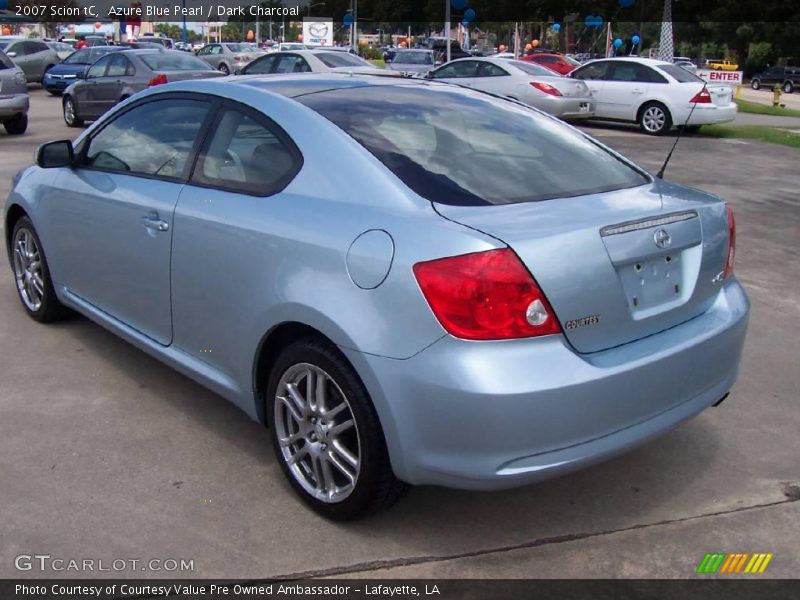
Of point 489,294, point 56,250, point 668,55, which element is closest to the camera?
point 489,294

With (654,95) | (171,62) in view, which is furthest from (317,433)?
(654,95)

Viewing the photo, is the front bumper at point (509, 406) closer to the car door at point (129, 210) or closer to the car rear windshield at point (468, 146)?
the car rear windshield at point (468, 146)

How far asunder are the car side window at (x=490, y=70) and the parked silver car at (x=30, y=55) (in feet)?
55.0

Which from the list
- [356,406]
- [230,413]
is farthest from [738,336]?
[230,413]

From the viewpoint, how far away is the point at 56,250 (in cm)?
484

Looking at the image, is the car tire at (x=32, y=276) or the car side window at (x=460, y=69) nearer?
the car tire at (x=32, y=276)

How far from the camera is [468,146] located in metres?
3.51

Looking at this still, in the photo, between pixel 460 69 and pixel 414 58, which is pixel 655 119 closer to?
pixel 460 69

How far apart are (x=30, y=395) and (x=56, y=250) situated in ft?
3.08

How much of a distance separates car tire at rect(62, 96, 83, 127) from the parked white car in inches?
422

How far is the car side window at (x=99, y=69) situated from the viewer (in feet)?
52.9

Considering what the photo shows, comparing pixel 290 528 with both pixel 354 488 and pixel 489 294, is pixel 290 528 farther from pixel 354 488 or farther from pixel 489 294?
pixel 489 294

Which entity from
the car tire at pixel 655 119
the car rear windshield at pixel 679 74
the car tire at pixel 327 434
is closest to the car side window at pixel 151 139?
the car tire at pixel 327 434

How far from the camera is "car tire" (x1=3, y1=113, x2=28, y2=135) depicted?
49.7ft
